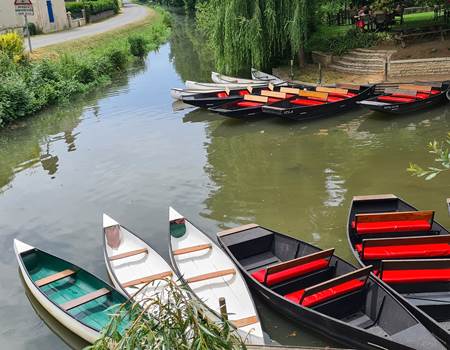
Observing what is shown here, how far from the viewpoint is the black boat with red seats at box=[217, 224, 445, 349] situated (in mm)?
6395

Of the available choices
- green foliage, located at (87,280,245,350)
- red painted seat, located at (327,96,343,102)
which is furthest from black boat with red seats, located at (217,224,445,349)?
red painted seat, located at (327,96,343,102)

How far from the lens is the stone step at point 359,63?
21.2 m

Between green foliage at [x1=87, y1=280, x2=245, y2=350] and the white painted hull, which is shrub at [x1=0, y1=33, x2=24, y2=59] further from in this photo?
green foliage at [x1=87, y1=280, x2=245, y2=350]

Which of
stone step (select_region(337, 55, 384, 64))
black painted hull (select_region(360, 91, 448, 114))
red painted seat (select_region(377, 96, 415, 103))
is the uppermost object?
stone step (select_region(337, 55, 384, 64))

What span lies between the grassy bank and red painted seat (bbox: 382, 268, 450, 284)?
50.9ft

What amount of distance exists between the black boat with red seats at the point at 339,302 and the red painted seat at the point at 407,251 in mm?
599

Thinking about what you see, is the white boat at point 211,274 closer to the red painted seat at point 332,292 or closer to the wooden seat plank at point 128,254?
the wooden seat plank at point 128,254

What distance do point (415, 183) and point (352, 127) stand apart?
4799mm

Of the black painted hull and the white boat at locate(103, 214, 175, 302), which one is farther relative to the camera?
the black painted hull

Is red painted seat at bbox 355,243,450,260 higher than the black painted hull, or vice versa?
the black painted hull

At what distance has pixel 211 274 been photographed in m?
8.06

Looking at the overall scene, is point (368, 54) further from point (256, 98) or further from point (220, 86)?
point (256, 98)

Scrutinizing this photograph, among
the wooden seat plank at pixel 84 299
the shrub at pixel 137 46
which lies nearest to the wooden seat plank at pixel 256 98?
the wooden seat plank at pixel 84 299

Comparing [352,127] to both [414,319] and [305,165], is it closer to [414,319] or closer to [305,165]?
[305,165]
